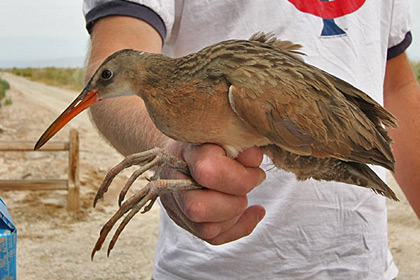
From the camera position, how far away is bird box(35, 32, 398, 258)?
34.0 inches

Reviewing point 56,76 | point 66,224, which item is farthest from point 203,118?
point 56,76

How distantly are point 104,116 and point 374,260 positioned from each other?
2.72 ft

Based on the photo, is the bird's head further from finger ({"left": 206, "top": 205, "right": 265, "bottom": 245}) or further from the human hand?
finger ({"left": 206, "top": 205, "right": 265, "bottom": 245})

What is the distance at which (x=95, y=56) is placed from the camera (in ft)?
3.74

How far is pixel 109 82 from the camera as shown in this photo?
0.96 metres

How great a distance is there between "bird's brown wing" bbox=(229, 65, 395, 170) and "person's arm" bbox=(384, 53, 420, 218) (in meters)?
0.57

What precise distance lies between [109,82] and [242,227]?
0.38 metres

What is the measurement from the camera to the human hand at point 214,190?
0.85 meters

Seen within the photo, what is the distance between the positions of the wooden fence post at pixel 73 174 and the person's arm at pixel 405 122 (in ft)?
12.3

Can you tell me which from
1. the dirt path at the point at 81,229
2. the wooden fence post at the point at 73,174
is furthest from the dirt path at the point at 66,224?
the wooden fence post at the point at 73,174

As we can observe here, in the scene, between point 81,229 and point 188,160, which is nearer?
point 188,160

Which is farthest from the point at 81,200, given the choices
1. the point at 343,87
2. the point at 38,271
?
the point at 343,87

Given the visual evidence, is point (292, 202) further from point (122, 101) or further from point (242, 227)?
point (122, 101)

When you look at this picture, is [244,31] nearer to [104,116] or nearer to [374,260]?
[104,116]
